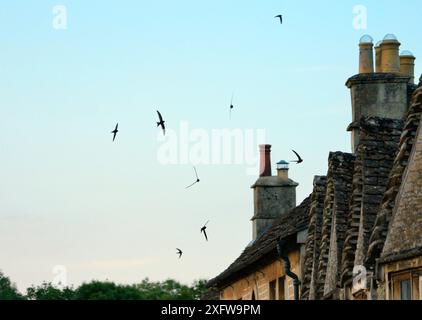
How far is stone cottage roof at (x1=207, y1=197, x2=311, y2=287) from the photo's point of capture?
40531 millimetres

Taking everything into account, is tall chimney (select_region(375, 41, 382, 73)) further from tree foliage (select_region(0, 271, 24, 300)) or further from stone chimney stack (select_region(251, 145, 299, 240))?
tree foliage (select_region(0, 271, 24, 300))

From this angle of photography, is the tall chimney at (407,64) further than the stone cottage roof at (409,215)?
Yes

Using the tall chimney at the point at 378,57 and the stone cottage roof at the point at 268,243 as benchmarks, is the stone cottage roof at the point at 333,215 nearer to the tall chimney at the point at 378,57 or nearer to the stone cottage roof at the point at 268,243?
the tall chimney at the point at 378,57

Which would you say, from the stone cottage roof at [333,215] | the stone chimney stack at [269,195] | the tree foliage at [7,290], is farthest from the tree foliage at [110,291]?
the stone cottage roof at [333,215]

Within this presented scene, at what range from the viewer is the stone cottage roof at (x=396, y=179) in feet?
90.4

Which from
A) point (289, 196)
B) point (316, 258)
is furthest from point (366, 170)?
point (289, 196)

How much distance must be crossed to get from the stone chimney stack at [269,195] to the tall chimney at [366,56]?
1675 centimetres

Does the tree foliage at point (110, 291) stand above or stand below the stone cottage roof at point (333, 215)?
above

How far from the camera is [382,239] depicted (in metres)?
27.6

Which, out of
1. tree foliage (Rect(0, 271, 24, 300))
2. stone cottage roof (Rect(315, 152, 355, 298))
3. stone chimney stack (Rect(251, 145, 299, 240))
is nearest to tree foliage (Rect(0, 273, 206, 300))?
tree foliage (Rect(0, 271, 24, 300))

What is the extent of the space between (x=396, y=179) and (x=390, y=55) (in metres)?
6.61
